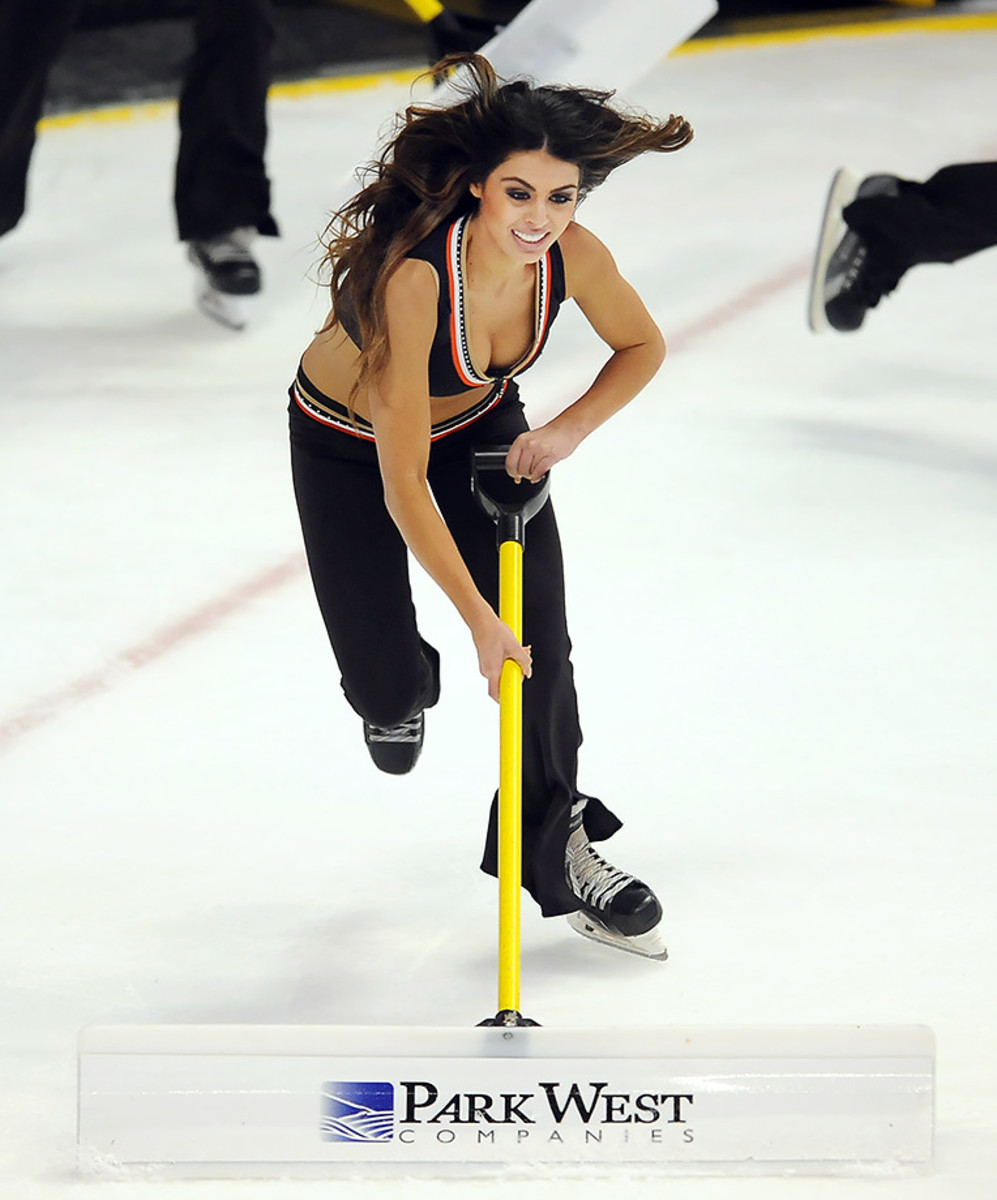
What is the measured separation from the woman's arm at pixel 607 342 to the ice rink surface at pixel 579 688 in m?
0.62

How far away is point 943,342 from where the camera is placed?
178 inches

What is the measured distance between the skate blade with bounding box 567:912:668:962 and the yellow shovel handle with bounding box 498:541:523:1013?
1.03ft

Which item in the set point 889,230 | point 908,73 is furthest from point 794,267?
point 908,73

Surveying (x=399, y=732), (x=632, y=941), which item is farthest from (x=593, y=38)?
(x=632, y=941)

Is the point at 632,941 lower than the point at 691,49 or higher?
lower

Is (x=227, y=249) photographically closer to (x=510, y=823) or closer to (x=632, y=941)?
(x=632, y=941)

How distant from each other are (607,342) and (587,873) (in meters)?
0.64

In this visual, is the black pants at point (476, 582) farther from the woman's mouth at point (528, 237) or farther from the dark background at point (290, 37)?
the dark background at point (290, 37)

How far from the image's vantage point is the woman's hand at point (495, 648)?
1.99 m

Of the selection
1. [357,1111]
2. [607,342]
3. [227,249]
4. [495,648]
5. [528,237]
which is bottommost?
[357,1111]

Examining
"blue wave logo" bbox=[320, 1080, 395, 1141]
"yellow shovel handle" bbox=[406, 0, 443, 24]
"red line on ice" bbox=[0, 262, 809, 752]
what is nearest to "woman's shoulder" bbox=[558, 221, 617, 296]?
"blue wave logo" bbox=[320, 1080, 395, 1141]

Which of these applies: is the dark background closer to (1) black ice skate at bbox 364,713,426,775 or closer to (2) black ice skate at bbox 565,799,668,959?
(1) black ice skate at bbox 364,713,426,775

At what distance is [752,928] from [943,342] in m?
2.48

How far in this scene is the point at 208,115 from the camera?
4.44 m
